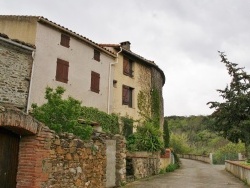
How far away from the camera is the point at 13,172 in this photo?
23.4 ft

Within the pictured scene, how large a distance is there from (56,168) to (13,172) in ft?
4.07

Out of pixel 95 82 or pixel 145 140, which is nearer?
pixel 145 140

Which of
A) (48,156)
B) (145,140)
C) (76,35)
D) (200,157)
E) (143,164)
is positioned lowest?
(143,164)

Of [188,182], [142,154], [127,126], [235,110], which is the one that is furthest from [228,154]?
[188,182]

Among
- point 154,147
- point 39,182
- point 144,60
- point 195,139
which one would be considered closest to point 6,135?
point 39,182

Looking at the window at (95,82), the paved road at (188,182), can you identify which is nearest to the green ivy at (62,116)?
the paved road at (188,182)

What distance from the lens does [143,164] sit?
1845 centimetres

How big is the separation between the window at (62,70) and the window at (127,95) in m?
6.72

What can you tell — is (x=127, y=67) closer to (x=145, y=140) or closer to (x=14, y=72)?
(x=145, y=140)

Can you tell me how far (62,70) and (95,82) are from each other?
3342 mm

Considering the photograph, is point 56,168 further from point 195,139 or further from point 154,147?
point 195,139

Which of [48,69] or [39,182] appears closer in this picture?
[39,182]

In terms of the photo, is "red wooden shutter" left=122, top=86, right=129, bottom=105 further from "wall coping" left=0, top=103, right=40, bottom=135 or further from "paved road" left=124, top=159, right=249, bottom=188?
"wall coping" left=0, top=103, right=40, bottom=135

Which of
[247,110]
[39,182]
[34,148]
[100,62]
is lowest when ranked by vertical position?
[39,182]
